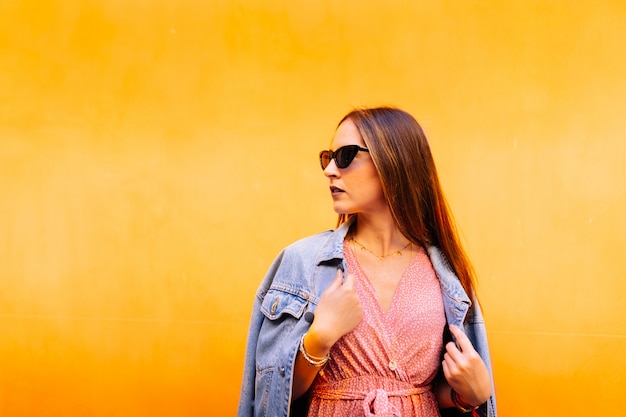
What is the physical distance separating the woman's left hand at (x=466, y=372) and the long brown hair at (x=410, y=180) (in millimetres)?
250

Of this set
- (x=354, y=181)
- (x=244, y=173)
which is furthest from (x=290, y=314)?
(x=244, y=173)

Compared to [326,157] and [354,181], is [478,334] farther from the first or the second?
[326,157]

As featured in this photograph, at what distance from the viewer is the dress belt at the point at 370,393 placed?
161 cm

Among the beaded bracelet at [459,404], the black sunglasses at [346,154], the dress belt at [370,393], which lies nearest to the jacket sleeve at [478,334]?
the beaded bracelet at [459,404]

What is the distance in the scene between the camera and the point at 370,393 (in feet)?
5.39

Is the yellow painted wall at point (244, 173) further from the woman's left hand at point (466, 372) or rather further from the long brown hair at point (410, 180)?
the woman's left hand at point (466, 372)

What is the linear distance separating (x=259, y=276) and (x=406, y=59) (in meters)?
1.17

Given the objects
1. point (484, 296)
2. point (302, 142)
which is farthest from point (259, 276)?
point (484, 296)

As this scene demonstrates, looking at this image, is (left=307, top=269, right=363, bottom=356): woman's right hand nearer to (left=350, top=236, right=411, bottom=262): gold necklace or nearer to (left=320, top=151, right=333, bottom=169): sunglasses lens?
(left=350, top=236, right=411, bottom=262): gold necklace

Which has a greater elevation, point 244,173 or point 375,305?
point 244,173

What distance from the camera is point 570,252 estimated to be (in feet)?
8.21

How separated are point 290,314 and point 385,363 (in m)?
0.30

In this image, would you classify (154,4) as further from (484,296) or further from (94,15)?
(484,296)

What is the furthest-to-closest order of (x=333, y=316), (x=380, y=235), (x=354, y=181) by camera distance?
1. (x=380, y=235)
2. (x=354, y=181)
3. (x=333, y=316)
